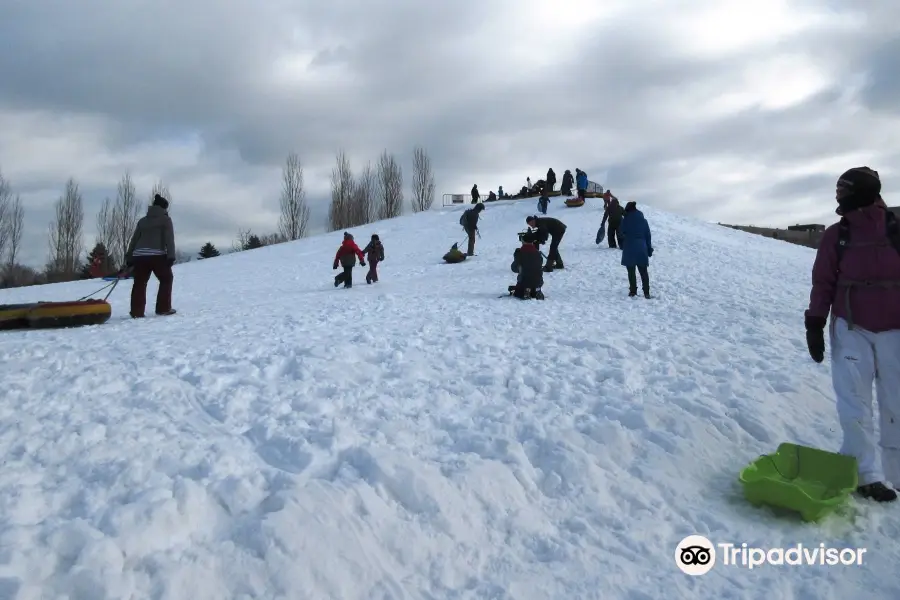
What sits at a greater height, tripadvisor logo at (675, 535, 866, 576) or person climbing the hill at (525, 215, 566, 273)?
person climbing the hill at (525, 215, 566, 273)

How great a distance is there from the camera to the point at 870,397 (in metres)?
3.63

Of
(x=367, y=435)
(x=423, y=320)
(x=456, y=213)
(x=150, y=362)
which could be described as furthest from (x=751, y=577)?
(x=456, y=213)

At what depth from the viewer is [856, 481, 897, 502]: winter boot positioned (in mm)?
3506

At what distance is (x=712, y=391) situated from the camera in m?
5.29

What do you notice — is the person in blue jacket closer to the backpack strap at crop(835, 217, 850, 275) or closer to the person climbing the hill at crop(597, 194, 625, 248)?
the person climbing the hill at crop(597, 194, 625, 248)

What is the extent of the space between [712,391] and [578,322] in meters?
3.11

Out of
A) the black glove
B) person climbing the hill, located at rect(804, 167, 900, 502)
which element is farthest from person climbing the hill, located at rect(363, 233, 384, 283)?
person climbing the hill, located at rect(804, 167, 900, 502)

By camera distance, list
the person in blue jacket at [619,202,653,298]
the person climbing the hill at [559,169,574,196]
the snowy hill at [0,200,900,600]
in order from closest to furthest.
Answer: the snowy hill at [0,200,900,600], the person in blue jacket at [619,202,653,298], the person climbing the hill at [559,169,574,196]

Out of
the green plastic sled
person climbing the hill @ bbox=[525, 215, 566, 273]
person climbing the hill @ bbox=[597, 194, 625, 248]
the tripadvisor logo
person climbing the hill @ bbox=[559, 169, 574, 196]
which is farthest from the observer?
person climbing the hill @ bbox=[559, 169, 574, 196]

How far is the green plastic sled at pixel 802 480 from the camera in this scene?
3330 millimetres

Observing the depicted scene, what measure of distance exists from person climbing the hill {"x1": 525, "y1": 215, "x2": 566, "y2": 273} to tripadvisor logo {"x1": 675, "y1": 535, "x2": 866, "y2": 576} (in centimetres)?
985

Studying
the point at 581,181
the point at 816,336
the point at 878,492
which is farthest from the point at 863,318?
the point at 581,181

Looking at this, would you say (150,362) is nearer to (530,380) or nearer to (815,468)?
(530,380)

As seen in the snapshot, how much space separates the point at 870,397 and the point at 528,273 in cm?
735
